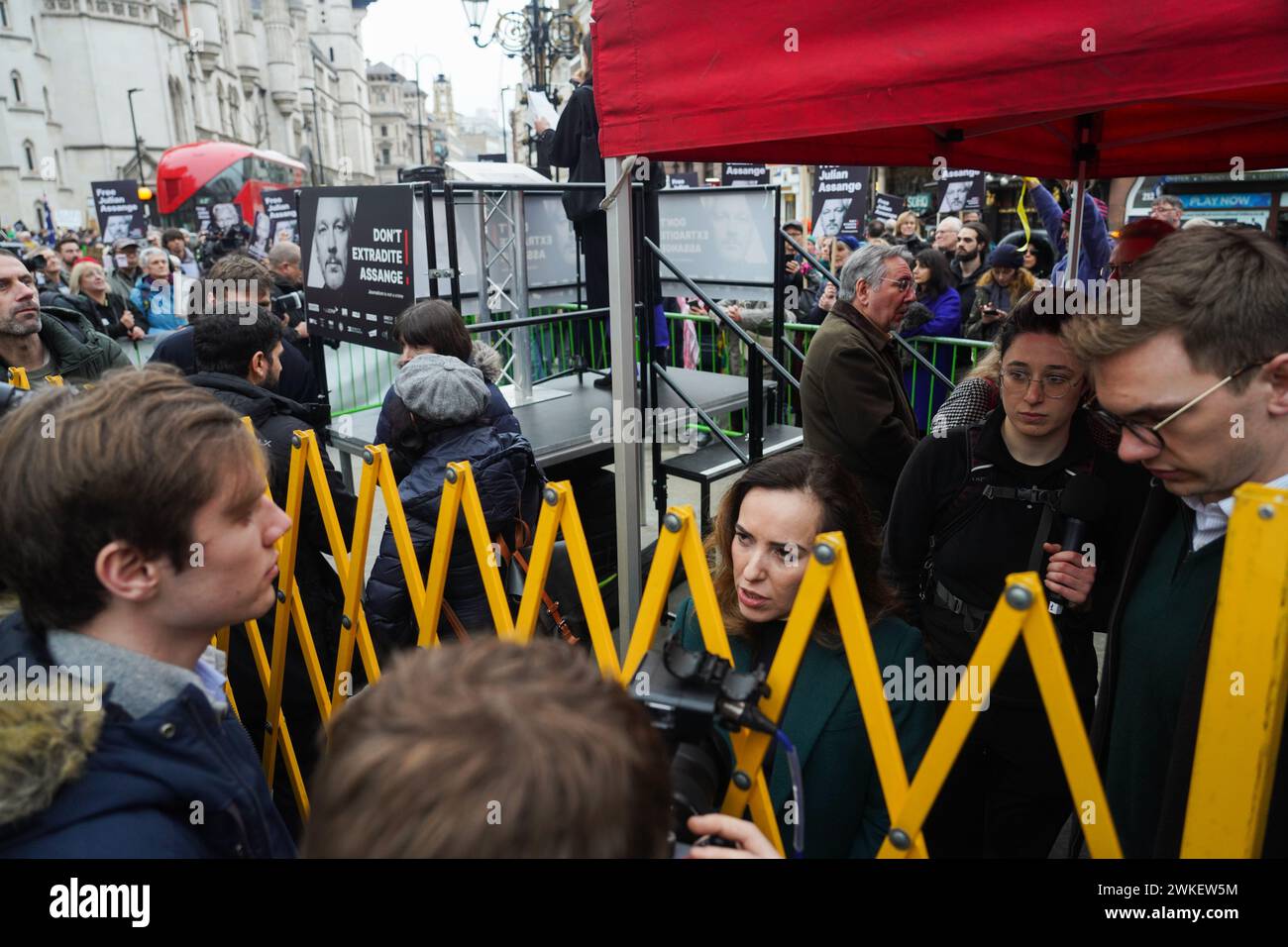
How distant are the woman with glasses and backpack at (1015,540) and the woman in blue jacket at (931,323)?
4.19m

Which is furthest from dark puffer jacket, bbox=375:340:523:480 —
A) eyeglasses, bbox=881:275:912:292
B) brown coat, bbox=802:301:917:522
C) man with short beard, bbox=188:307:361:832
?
eyeglasses, bbox=881:275:912:292

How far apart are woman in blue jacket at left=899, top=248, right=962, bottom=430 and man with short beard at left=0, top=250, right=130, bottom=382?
5475 mm

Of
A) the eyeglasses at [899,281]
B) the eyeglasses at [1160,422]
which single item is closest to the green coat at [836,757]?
the eyeglasses at [1160,422]

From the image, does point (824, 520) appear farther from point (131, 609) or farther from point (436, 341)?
point (436, 341)

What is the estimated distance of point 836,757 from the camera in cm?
168

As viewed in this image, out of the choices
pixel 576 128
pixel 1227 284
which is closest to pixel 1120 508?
pixel 1227 284

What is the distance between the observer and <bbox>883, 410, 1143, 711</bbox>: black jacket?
2.25 meters

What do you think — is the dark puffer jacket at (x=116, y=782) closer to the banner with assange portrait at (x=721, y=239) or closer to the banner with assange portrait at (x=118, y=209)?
the banner with assange portrait at (x=721, y=239)

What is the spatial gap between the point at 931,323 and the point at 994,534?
16.1ft

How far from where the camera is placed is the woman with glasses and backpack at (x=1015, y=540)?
2.24 metres

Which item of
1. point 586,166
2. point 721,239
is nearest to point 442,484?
point 721,239

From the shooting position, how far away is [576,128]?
6.28 meters

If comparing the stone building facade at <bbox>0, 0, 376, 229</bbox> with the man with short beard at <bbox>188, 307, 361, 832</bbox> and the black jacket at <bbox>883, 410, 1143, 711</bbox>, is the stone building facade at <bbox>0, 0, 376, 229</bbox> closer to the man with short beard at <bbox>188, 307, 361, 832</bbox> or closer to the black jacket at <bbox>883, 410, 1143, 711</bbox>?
the man with short beard at <bbox>188, 307, 361, 832</bbox>
